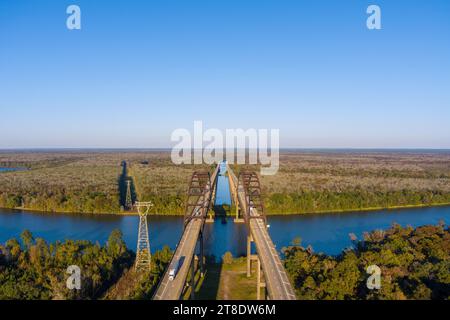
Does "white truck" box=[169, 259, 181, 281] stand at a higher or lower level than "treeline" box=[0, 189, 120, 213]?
higher

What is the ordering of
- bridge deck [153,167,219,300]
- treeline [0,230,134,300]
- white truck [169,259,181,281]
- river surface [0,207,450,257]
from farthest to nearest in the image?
river surface [0,207,450,257]
treeline [0,230,134,300]
white truck [169,259,181,281]
bridge deck [153,167,219,300]

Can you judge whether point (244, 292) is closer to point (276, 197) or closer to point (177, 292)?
point (177, 292)

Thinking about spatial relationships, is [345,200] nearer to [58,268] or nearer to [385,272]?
[385,272]

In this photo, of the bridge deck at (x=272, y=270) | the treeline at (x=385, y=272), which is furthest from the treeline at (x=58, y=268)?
the treeline at (x=385, y=272)

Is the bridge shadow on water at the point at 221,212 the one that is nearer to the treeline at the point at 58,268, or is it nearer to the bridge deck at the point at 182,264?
the bridge deck at the point at 182,264

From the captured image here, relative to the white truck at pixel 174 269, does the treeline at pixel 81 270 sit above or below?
below

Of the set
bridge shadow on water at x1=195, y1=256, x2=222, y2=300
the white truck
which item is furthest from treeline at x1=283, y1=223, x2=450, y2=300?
the white truck

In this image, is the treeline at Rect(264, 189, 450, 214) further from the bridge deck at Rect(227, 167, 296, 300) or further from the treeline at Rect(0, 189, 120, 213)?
the bridge deck at Rect(227, 167, 296, 300)
